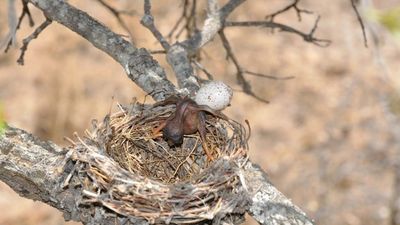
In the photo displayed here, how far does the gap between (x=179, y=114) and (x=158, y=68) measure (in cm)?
19

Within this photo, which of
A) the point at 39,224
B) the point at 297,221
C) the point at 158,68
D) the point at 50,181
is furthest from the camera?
the point at 39,224

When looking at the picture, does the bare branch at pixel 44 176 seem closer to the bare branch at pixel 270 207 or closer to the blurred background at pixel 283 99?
the bare branch at pixel 270 207

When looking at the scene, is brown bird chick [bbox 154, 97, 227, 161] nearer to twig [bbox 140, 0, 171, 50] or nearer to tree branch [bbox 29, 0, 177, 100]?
tree branch [bbox 29, 0, 177, 100]

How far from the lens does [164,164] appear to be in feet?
10.4

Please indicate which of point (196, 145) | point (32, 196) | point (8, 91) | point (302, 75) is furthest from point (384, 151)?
point (32, 196)

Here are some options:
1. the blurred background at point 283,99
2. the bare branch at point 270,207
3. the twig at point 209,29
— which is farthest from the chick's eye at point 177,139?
the blurred background at point 283,99

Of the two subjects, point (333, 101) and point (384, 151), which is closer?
point (384, 151)

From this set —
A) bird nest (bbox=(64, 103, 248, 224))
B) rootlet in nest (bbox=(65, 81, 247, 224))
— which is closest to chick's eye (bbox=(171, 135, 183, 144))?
rootlet in nest (bbox=(65, 81, 247, 224))

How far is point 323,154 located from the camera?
24.5 ft

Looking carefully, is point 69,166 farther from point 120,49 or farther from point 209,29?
point 209,29

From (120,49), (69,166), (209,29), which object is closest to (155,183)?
(69,166)

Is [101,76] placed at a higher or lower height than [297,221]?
lower

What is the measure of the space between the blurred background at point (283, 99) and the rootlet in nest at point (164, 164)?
418 cm

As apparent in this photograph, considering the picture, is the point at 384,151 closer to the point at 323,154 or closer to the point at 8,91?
the point at 323,154
